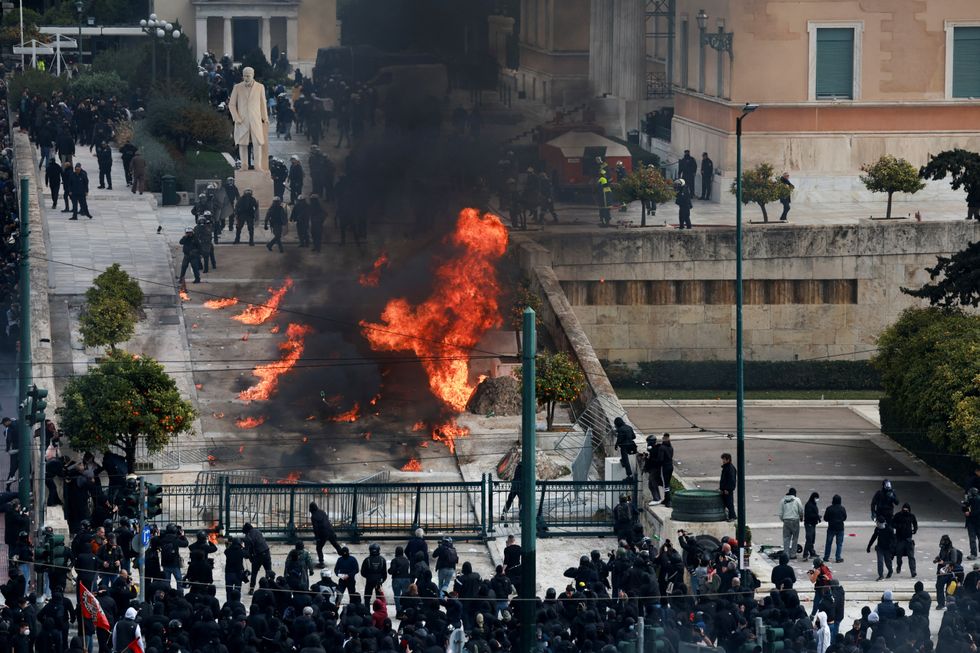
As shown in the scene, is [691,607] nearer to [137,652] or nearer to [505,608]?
[505,608]

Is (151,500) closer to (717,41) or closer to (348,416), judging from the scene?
(348,416)

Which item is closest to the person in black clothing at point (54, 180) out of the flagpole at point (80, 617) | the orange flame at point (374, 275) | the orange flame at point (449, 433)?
the orange flame at point (374, 275)

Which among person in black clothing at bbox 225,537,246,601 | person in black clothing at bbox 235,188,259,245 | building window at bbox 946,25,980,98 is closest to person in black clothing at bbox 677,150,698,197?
building window at bbox 946,25,980,98

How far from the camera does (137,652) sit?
28.3 m

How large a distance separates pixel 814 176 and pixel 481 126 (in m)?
9.68

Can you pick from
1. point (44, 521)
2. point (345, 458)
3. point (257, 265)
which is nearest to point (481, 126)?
point (257, 265)

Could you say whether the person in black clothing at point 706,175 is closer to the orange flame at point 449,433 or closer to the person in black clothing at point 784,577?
the orange flame at point 449,433

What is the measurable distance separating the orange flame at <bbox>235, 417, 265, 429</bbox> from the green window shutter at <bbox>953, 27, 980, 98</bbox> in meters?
25.9

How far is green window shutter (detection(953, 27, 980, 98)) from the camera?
5928cm

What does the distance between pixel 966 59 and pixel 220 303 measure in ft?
75.6

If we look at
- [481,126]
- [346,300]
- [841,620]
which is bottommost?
[841,620]

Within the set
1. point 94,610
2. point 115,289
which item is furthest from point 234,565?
point 115,289

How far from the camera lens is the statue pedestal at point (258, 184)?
53656 millimetres

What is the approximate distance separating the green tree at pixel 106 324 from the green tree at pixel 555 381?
7.37 meters
